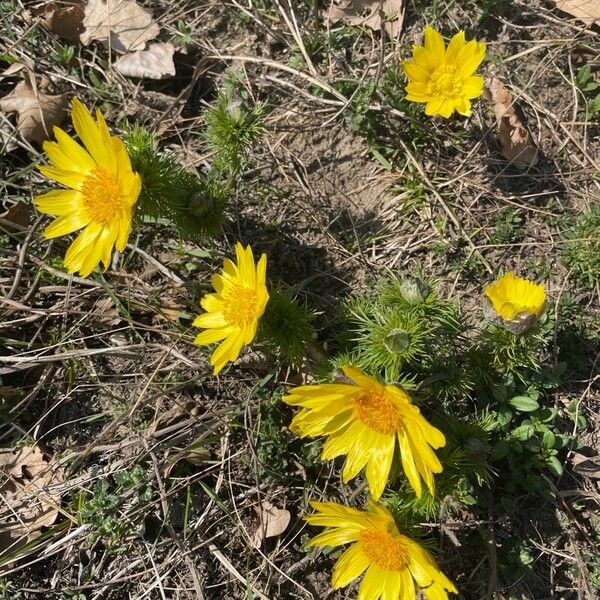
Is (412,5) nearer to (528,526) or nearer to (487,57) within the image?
(487,57)

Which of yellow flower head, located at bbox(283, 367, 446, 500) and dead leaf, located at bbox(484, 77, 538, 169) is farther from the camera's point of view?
dead leaf, located at bbox(484, 77, 538, 169)

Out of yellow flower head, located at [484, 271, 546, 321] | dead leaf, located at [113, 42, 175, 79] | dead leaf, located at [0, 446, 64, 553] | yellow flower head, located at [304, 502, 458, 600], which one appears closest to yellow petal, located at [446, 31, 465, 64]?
yellow flower head, located at [484, 271, 546, 321]

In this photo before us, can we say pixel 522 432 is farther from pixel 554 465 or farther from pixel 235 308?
pixel 235 308

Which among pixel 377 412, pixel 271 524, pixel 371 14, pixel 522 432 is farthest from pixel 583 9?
pixel 271 524

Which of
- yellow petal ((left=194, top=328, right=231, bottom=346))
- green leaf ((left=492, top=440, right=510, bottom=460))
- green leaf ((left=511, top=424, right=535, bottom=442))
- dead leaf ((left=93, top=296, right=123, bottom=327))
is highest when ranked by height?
yellow petal ((left=194, top=328, right=231, bottom=346))

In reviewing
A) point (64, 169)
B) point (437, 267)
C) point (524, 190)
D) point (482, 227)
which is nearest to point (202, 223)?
point (64, 169)

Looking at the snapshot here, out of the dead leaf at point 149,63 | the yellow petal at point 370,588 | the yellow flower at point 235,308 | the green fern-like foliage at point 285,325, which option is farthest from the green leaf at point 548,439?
the dead leaf at point 149,63

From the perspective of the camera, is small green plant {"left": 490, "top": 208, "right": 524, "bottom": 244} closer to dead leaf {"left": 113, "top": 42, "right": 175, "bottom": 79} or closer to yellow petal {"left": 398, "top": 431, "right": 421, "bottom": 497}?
yellow petal {"left": 398, "top": 431, "right": 421, "bottom": 497}
